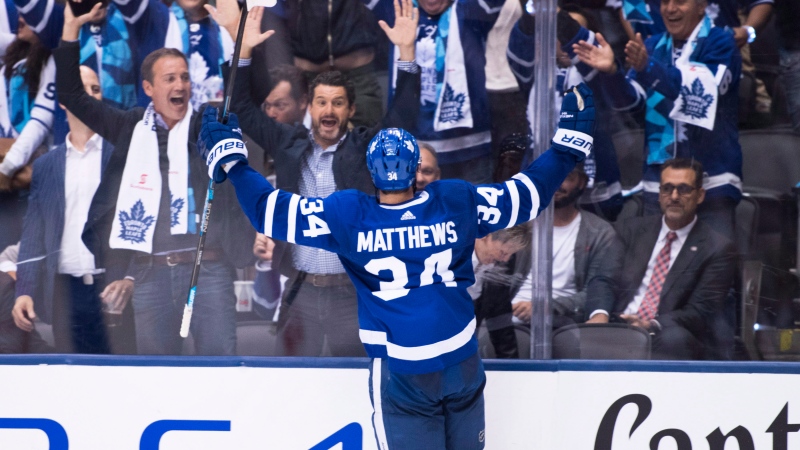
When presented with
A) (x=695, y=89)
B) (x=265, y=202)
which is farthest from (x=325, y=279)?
(x=695, y=89)

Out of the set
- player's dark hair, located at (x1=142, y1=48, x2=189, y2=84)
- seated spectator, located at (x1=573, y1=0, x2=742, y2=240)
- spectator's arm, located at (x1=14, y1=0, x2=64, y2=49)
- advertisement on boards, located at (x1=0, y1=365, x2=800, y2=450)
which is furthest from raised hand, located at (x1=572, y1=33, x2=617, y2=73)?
spectator's arm, located at (x1=14, y1=0, x2=64, y2=49)

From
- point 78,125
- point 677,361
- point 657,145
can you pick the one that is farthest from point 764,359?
point 78,125

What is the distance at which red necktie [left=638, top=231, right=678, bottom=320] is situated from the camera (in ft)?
10.1

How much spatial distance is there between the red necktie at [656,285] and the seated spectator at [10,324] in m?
2.12

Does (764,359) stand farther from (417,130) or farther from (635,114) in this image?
(417,130)

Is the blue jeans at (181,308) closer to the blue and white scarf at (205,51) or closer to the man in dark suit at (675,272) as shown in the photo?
the blue and white scarf at (205,51)

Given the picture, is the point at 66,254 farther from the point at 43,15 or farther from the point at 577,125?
the point at 577,125

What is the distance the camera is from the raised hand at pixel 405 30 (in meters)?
3.08

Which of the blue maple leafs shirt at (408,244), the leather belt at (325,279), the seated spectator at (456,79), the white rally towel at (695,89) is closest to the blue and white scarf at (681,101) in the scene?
the white rally towel at (695,89)

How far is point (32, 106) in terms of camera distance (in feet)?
10.3

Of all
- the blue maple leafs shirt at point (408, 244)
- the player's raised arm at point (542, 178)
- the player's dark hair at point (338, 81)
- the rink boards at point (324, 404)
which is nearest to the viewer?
the blue maple leafs shirt at point (408, 244)

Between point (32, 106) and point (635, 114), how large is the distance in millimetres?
2140

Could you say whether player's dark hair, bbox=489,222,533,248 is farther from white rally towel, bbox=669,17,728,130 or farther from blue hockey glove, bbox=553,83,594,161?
white rally towel, bbox=669,17,728,130

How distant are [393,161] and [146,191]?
1100 millimetres
